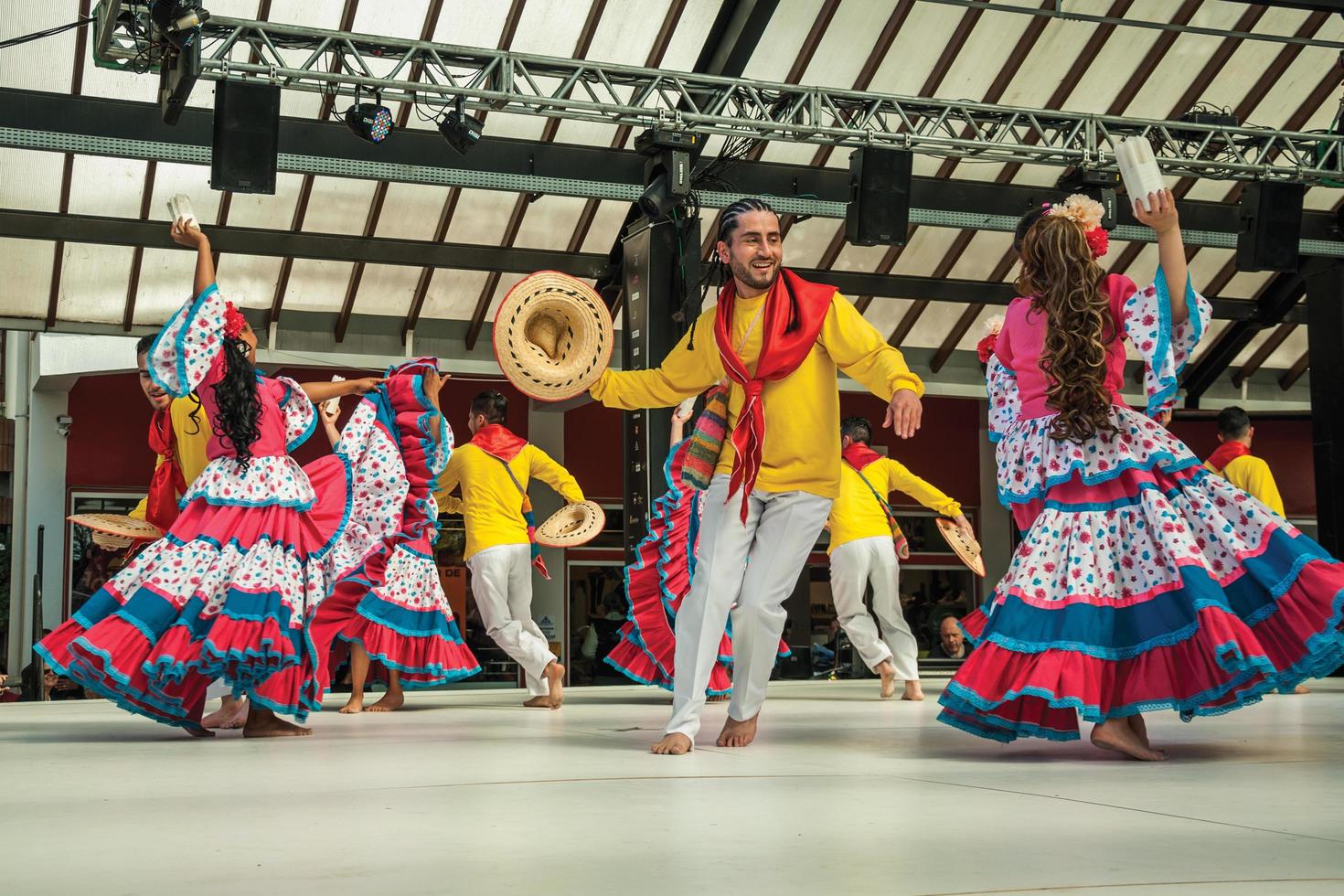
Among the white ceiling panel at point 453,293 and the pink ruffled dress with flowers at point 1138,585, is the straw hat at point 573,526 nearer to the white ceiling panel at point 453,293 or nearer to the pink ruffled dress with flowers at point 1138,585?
Answer: the pink ruffled dress with flowers at point 1138,585

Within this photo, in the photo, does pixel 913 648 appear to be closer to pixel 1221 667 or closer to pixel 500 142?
pixel 1221 667

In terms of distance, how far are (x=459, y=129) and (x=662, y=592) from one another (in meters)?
4.16

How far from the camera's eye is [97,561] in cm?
1470

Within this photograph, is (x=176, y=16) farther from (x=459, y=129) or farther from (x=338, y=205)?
(x=338, y=205)

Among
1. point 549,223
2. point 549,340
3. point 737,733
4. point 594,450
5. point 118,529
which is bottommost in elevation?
point 737,733

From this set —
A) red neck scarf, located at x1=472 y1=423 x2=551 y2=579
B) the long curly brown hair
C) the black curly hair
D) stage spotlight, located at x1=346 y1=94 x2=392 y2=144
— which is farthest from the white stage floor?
stage spotlight, located at x1=346 y1=94 x2=392 y2=144

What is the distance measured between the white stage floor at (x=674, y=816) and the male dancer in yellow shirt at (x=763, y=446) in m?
0.35

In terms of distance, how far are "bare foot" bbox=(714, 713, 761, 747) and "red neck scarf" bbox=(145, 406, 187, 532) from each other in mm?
2415

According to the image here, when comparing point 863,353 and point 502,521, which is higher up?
point 863,353

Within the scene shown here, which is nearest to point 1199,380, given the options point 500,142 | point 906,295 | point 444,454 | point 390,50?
point 906,295

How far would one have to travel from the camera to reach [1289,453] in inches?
746

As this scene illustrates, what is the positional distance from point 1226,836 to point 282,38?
832 cm

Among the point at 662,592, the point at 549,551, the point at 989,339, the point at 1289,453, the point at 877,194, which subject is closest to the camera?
the point at 989,339

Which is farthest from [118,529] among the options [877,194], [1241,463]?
[877,194]
